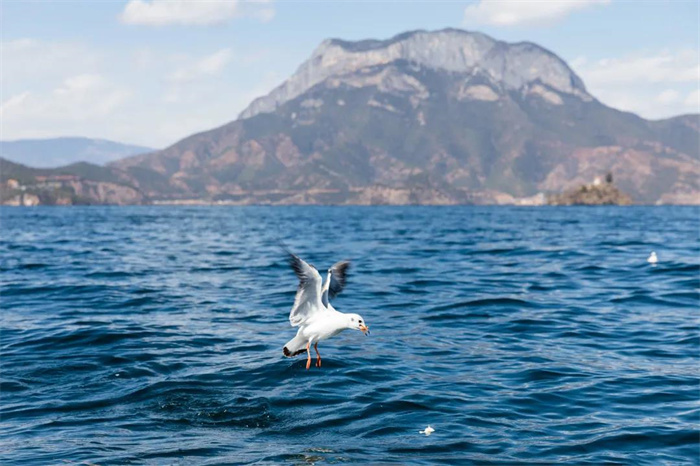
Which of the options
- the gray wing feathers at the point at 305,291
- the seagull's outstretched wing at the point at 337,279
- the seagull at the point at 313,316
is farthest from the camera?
the seagull's outstretched wing at the point at 337,279

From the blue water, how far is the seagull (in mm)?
1477

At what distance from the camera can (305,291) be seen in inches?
544

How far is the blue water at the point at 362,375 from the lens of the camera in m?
11.9

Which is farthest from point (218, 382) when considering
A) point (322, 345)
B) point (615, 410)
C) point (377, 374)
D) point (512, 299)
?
point (512, 299)

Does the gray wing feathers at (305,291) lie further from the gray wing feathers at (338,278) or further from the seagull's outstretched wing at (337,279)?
the gray wing feathers at (338,278)

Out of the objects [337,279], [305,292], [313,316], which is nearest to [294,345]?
[313,316]

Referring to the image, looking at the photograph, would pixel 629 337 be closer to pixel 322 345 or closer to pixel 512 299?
pixel 512 299

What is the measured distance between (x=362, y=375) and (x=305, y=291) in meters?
3.92

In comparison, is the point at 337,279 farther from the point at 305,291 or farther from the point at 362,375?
the point at 362,375

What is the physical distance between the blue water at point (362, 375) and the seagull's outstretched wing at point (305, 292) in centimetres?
205

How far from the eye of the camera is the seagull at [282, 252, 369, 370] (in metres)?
13.6

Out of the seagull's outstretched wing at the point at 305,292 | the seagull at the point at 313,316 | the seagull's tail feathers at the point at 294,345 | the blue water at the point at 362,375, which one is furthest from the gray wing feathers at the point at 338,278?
the blue water at the point at 362,375

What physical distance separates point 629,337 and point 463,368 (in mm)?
7107

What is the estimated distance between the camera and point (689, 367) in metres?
17.0
